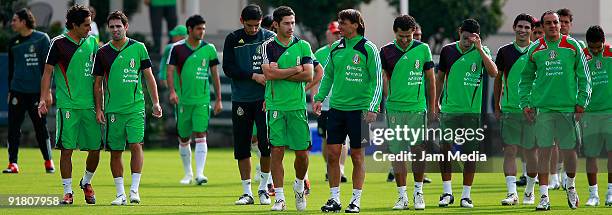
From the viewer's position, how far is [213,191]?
19.1m

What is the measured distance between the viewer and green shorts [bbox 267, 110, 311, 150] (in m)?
15.5

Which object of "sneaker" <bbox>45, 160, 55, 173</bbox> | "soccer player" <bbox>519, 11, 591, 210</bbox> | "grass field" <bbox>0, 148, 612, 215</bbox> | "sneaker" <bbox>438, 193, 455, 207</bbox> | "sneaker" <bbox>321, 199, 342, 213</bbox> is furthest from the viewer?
"sneaker" <bbox>45, 160, 55, 173</bbox>

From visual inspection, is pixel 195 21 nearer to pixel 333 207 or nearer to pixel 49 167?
pixel 49 167

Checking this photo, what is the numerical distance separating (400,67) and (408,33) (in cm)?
49

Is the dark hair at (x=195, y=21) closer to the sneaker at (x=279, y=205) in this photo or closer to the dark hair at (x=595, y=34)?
the sneaker at (x=279, y=205)

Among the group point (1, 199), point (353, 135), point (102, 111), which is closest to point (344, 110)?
point (353, 135)

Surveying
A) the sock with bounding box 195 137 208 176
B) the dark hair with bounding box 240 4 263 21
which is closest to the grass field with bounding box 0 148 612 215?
the sock with bounding box 195 137 208 176

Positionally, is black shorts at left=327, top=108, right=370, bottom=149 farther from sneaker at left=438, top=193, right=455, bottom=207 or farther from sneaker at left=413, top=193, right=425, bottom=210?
sneaker at left=438, top=193, right=455, bottom=207

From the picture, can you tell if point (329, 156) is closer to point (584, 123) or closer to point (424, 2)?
point (584, 123)

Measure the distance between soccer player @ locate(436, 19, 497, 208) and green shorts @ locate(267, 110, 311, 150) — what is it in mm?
1921

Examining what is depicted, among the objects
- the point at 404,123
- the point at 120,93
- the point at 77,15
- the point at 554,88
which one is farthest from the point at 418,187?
the point at 77,15

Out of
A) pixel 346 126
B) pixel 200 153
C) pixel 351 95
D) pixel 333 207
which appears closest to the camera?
pixel 333 207

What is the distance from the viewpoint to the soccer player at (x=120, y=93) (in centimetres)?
1625

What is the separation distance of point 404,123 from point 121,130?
3.09 m
